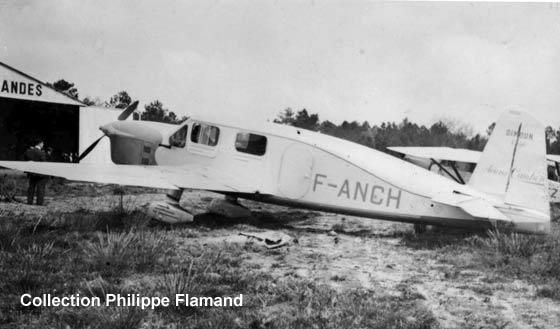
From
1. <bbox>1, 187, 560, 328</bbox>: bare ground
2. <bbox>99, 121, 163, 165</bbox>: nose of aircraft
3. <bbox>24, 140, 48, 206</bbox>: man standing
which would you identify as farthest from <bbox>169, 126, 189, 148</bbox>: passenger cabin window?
<bbox>24, 140, 48, 206</bbox>: man standing

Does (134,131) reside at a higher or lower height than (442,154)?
lower

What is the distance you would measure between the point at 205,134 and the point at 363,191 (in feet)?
10.8

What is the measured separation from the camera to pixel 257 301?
397 centimetres

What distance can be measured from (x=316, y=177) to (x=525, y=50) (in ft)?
12.3

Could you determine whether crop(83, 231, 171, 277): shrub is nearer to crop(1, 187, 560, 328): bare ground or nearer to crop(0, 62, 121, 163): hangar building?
crop(1, 187, 560, 328): bare ground

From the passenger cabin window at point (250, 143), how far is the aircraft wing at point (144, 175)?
589mm

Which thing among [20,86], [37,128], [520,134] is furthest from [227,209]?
[37,128]

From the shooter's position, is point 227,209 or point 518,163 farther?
point 227,209

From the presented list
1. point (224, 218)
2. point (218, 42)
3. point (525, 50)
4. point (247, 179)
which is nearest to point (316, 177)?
point (247, 179)

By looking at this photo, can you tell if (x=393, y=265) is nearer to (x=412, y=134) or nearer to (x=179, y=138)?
(x=179, y=138)

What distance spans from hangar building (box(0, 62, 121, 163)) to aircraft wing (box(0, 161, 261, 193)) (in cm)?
200

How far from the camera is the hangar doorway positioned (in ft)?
42.1

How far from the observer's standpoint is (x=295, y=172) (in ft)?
25.4

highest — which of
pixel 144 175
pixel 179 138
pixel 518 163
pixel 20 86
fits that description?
pixel 20 86
